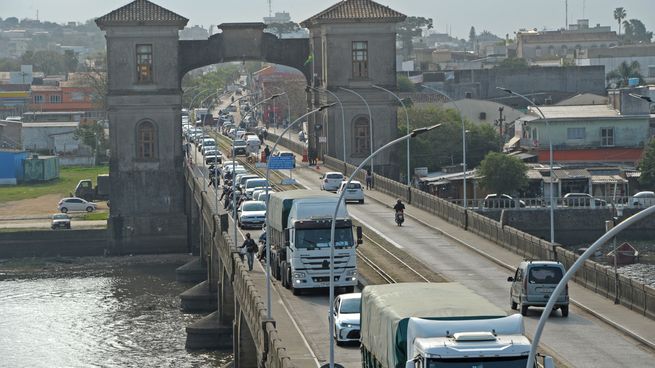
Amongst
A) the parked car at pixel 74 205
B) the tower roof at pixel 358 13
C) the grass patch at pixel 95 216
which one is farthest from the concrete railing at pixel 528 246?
the parked car at pixel 74 205

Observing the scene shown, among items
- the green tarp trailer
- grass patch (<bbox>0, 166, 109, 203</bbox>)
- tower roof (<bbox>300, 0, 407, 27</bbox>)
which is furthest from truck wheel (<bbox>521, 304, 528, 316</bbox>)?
grass patch (<bbox>0, 166, 109, 203</bbox>)

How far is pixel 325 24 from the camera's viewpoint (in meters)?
112

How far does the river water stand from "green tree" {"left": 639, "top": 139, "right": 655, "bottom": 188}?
3447cm

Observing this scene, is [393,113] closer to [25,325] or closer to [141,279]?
[141,279]

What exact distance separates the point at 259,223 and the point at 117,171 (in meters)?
32.5

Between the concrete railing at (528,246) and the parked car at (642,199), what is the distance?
17334 mm

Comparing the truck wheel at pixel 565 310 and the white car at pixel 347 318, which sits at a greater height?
the white car at pixel 347 318

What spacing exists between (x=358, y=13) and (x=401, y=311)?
270 ft

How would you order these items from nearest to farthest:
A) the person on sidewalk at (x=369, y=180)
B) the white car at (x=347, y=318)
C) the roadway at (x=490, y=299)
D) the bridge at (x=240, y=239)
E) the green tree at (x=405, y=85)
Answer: the roadway at (x=490, y=299) < the white car at (x=347, y=318) < the bridge at (x=240, y=239) < the person on sidewalk at (x=369, y=180) < the green tree at (x=405, y=85)

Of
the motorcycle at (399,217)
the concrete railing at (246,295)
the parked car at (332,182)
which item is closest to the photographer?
the concrete railing at (246,295)

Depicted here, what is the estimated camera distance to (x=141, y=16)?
10731 cm

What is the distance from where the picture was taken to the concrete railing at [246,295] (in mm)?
42169

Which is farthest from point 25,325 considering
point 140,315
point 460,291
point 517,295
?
point 460,291

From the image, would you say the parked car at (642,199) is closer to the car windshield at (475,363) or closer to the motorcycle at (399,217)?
the motorcycle at (399,217)
